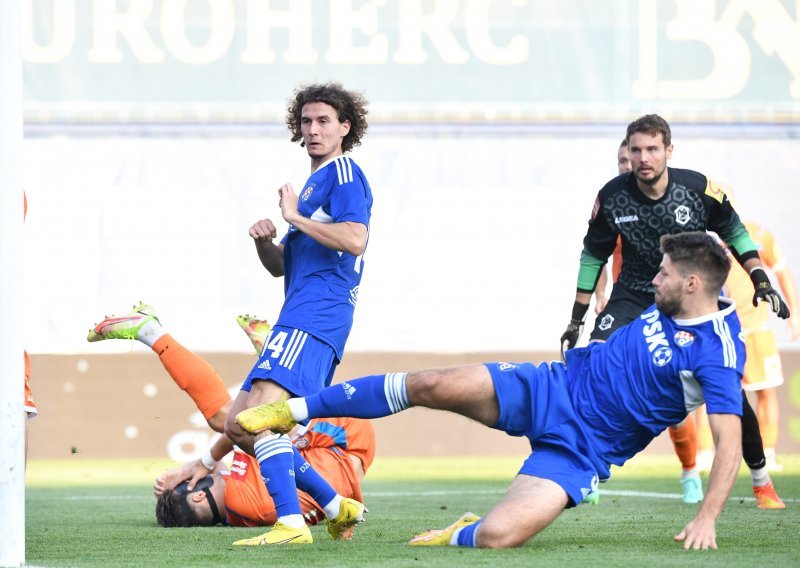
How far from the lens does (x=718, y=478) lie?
471 cm

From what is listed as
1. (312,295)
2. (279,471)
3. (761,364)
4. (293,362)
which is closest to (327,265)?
(312,295)

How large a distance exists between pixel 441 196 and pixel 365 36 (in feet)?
6.10

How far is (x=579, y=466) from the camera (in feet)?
16.8

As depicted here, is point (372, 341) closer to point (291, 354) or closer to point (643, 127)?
point (643, 127)

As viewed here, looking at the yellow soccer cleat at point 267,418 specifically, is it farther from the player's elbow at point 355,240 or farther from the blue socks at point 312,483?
the player's elbow at point 355,240

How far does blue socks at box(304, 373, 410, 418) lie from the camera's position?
4840 mm

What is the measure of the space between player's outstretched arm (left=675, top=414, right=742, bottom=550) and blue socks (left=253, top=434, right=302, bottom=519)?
1553mm

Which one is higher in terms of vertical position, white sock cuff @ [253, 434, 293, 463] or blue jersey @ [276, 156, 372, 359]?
blue jersey @ [276, 156, 372, 359]

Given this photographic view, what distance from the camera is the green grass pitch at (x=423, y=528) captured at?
461cm

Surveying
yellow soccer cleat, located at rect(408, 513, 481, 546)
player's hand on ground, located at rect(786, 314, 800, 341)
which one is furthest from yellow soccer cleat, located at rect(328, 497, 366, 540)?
player's hand on ground, located at rect(786, 314, 800, 341)

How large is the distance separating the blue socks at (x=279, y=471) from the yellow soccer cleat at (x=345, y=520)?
18cm

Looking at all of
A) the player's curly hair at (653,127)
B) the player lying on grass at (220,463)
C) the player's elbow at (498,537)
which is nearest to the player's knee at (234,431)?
the player lying on grass at (220,463)

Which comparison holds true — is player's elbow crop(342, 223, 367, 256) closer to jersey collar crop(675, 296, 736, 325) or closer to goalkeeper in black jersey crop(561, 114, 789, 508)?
jersey collar crop(675, 296, 736, 325)

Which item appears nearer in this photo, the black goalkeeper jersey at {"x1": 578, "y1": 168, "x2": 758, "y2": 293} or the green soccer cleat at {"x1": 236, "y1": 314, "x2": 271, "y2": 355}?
the black goalkeeper jersey at {"x1": 578, "y1": 168, "x2": 758, "y2": 293}
